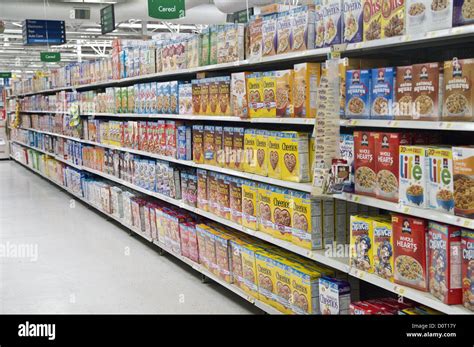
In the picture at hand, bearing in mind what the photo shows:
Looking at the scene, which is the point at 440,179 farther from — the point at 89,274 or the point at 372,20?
the point at 89,274

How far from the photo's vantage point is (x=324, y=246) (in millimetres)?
3541

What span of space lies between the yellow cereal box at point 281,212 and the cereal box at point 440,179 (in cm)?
122

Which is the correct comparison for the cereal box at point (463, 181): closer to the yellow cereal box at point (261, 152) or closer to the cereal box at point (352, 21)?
the cereal box at point (352, 21)

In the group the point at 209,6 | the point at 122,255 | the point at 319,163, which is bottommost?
the point at 122,255

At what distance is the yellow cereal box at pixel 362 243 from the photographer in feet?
9.85

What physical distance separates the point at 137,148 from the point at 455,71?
468 cm

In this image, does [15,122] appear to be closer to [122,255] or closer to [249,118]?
[122,255]

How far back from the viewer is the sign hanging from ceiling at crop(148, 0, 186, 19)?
9.23 metres

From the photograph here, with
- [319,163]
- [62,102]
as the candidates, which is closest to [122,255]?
[319,163]

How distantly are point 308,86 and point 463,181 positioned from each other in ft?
4.26

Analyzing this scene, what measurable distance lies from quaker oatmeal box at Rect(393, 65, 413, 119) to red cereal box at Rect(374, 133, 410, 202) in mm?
113

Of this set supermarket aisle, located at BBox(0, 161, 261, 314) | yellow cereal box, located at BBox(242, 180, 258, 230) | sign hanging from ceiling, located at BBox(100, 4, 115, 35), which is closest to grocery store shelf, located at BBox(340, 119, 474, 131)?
yellow cereal box, located at BBox(242, 180, 258, 230)

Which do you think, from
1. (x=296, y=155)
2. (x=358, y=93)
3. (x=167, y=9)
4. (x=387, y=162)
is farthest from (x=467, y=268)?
(x=167, y=9)
